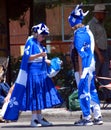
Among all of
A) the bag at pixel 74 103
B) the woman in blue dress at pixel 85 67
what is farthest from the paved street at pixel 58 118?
the woman in blue dress at pixel 85 67

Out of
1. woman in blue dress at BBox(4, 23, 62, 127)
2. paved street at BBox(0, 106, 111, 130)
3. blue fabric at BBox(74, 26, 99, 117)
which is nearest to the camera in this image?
blue fabric at BBox(74, 26, 99, 117)

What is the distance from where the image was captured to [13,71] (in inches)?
627

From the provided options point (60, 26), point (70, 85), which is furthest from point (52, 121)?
point (60, 26)

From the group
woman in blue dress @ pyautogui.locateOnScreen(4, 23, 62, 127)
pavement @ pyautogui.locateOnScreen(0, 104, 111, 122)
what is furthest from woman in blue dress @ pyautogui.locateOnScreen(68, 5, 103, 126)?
pavement @ pyautogui.locateOnScreen(0, 104, 111, 122)

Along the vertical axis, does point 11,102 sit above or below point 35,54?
below

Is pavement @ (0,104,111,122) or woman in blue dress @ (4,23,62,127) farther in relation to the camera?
pavement @ (0,104,111,122)

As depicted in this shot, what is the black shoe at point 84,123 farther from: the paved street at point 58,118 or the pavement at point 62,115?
the pavement at point 62,115

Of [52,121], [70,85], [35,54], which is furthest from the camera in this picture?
[70,85]

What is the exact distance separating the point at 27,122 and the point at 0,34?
3.31 m

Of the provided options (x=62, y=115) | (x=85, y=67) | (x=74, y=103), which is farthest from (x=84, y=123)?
(x=74, y=103)

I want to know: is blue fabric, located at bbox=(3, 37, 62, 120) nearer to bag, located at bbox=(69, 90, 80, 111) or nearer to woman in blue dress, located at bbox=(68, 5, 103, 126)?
woman in blue dress, located at bbox=(68, 5, 103, 126)

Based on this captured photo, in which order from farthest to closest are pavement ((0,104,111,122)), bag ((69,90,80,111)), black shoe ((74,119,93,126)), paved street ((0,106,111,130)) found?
bag ((69,90,80,111)), pavement ((0,104,111,122)), paved street ((0,106,111,130)), black shoe ((74,119,93,126))

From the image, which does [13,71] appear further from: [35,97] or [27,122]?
[35,97]

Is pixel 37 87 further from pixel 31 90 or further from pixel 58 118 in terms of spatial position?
pixel 58 118
